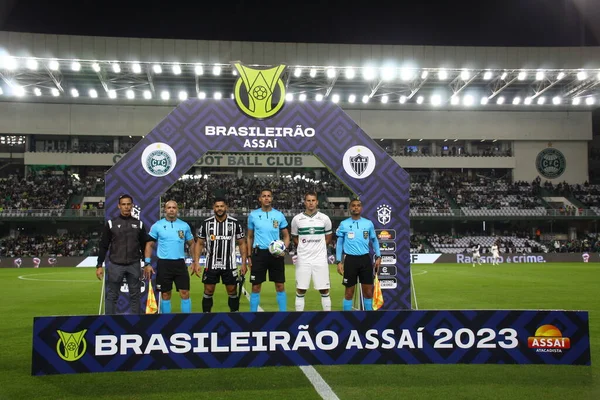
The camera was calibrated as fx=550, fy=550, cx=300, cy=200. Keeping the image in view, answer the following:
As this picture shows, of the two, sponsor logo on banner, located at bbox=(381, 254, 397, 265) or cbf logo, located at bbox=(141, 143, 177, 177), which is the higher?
cbf logo, located at bbox=(141, 143, 177, 177)

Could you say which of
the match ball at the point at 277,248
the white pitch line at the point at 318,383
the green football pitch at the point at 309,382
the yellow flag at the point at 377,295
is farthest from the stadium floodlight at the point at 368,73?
the white pitch line at the point at 318,383

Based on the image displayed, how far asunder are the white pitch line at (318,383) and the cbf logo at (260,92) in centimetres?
617

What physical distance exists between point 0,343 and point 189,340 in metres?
3.90

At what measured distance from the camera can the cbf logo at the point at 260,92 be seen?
11.3 m

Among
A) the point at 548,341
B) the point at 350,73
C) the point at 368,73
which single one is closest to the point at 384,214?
the point at 548,341

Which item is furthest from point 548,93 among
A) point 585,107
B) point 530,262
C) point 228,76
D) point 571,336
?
point 571,336

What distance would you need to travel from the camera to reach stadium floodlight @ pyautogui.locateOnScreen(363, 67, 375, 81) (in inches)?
1451

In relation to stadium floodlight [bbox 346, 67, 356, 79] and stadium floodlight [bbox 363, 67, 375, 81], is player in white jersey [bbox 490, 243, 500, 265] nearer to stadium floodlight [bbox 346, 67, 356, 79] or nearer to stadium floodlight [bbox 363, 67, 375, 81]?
stadium floodlight [bbox 363, 67, 375, 81]

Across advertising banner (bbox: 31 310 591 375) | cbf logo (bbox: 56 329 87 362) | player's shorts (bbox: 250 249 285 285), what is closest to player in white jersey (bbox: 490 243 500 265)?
player's shorts (bbox: 250 249 285 285)

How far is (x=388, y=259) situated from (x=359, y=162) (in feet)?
7.02

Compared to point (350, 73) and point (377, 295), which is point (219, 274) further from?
point (350, 73)

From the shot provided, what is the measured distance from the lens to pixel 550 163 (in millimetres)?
49094

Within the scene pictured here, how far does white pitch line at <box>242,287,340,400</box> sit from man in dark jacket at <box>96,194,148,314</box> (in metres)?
3.18

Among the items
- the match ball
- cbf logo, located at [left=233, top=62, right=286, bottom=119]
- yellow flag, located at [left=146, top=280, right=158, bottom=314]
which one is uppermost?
cbf logo, located at [left=233, top=62, right=286, bottom=119]
